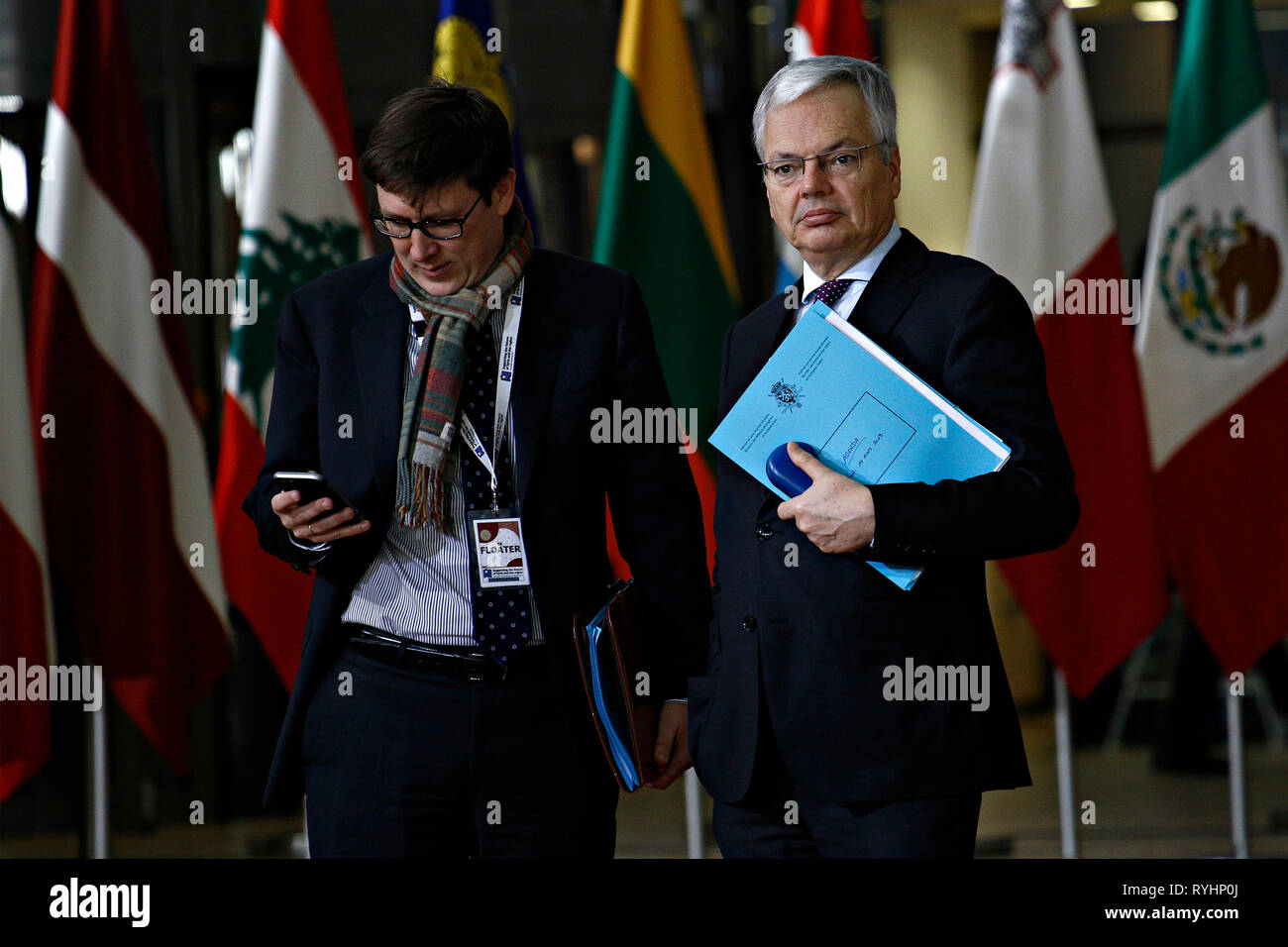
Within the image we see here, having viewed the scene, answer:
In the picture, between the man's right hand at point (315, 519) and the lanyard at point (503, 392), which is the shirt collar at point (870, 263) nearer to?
the lanyard at point (503, 392)

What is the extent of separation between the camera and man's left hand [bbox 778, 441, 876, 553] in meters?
1.80

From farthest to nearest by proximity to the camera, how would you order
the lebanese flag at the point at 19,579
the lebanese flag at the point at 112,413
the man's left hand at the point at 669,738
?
the lebanese flag at the point at 112,413 → the lebanese flag at the point at 19,579 → the man's left hand at the point at 669,738

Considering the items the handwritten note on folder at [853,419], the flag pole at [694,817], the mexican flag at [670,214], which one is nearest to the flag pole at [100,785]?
the flag pole at [694,817]

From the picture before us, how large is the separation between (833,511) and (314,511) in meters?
0.74

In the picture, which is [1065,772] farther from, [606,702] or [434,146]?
[434,146]

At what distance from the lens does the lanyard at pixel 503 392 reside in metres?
2.11

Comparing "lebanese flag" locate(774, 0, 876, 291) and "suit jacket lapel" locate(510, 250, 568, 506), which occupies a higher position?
"lebanese flag" locate(774, 0, 876, 291)

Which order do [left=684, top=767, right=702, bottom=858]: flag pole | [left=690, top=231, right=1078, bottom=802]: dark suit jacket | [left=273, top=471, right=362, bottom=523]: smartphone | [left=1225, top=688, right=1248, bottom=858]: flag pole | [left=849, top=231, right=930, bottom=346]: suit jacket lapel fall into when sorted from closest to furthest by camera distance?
[left=690, top=231, right=1078, bottom=802]: dark suit jacket, [left=849, top=231, right=930, bottom=346]: suit jacket lapel, [left=273, top=471, right=362, bottom=523]: smartphone, [left=1225, top=688, right=1248, bottom=858]: flag pole, [left=684, top=767, right=702, bottom=858]: flag pole

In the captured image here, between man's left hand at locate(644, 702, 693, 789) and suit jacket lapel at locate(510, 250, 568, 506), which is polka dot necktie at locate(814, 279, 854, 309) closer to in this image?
suit jacket lapel at locate(510, 250, 568, 506)

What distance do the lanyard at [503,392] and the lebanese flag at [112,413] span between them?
197 cm

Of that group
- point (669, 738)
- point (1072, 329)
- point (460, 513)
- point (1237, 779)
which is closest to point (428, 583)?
point (460, 513)

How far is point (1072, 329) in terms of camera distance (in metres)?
3.96

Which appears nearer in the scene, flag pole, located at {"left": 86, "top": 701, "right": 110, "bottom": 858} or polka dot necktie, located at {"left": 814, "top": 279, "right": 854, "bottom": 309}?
polka dot necktie, located at {"left": 814, "top": 279, "right": 854, "bottom": 309}

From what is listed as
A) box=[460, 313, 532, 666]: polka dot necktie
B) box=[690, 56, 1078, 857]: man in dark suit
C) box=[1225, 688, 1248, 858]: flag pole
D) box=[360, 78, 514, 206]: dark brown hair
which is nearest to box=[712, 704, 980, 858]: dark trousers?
box=[690, 56, 1078, 857]: man in dark suit
